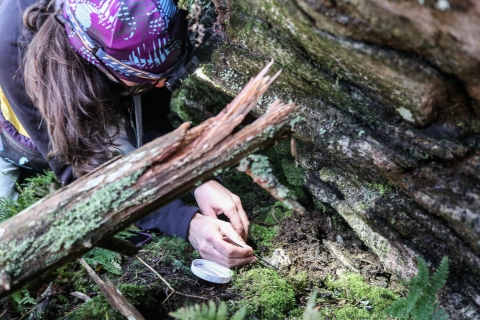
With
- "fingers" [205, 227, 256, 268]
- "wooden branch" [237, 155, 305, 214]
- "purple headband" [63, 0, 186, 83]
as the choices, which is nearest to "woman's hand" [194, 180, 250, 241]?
"fingers" [205, 227, 256, 268]

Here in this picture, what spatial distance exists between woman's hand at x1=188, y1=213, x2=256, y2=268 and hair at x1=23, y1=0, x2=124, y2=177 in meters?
1.04

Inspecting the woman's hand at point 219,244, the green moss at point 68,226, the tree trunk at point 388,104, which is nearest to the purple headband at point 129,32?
the tree trunk at point 388,104

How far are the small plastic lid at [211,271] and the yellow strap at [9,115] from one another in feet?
7.00

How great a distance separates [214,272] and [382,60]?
1.95m

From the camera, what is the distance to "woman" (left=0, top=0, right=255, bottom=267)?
9.41 ft

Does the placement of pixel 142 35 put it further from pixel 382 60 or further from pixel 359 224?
pixel 359 224

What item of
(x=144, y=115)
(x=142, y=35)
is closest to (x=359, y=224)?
(x=142, y=35)

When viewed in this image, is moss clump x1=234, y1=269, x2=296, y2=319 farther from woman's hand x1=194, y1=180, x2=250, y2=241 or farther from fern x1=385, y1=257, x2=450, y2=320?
fern x1=385, y1=257, x2=450, y2=320

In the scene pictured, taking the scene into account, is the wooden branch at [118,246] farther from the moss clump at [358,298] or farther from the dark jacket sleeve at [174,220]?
the moss clump at [358,298]

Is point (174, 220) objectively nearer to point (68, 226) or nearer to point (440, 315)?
point (68, 226)

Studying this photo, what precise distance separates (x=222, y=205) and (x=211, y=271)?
65 centimetres

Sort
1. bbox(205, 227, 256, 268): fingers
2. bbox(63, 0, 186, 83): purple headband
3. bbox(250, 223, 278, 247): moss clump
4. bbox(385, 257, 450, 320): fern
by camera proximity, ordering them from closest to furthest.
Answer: bbox(385, 257, 450, 320): fern
bbox(63, 0, 186, 83): purple headband
bbox(205, 227, 256, 268): fingers
bbox(250, 223, 278, 247): moss clump

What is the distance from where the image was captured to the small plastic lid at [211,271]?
315 centimetres

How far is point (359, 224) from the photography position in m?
3.30
